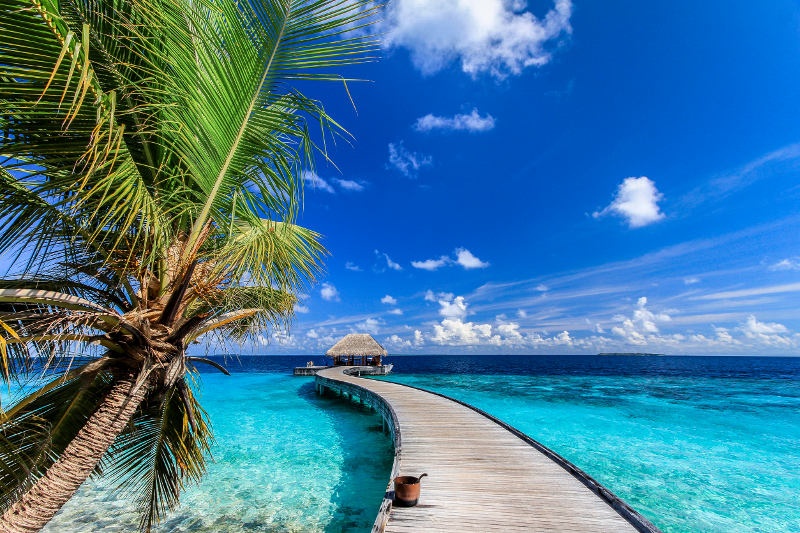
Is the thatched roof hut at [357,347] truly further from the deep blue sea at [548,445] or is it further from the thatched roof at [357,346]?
the deep blue sea at [548,445]

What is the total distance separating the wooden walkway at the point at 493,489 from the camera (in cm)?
459

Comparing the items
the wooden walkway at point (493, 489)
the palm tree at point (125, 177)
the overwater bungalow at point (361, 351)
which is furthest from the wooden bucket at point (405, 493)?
the overwater bungalow at point (361, 351)

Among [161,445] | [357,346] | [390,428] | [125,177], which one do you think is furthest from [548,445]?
[357,346]

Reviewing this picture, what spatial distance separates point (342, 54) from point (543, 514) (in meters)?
5.82

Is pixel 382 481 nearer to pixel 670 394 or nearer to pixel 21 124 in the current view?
pixel 21 124

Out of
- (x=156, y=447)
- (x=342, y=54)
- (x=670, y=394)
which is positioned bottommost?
(x=670, y=394)

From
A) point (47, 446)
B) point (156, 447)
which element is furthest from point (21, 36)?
point (156, 447)

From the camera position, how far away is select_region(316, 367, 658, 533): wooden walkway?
4594mm

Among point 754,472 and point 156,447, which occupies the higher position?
point 156,447

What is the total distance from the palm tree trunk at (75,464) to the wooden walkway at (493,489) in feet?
10.5

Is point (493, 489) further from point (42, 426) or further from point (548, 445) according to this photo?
point (548, 445)

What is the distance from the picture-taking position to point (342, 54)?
8.41ft

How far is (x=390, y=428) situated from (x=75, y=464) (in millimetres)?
11068

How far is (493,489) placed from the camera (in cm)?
567
